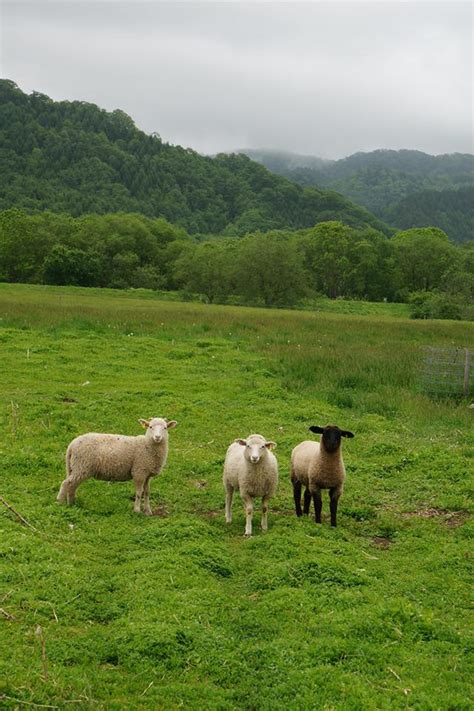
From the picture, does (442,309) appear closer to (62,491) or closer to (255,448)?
(255,448)

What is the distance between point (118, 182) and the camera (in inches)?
7067

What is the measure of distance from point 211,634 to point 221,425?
11.0 m

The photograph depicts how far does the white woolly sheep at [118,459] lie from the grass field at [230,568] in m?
0.48

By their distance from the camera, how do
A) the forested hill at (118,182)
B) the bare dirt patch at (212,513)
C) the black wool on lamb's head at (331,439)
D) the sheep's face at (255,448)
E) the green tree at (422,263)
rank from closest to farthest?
the sheep's face at (255,448), the black wool on lamb's head at (331,439), the bare dirt patch at (212,513), the green tree at (422,263), the forested hill at (118,182)

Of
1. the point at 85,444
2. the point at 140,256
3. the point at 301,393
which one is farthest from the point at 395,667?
the point at 140,256

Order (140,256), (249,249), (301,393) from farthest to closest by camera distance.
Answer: (140,256), (249,249), (301,393)

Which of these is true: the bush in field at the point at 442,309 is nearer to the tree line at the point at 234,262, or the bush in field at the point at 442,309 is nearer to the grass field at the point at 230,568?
the tree line at the point at 234,262

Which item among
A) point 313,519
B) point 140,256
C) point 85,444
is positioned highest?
point 140,256

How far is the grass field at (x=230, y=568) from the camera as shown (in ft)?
22.2

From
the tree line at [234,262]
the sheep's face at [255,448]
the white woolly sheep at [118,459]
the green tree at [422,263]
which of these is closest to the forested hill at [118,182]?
the tree line at [234,262]

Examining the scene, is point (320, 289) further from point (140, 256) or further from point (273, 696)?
point (273, 696)

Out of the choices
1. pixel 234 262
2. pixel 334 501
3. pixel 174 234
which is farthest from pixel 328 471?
pixel 174 234

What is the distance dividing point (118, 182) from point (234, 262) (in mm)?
115631

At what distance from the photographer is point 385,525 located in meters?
11.9
